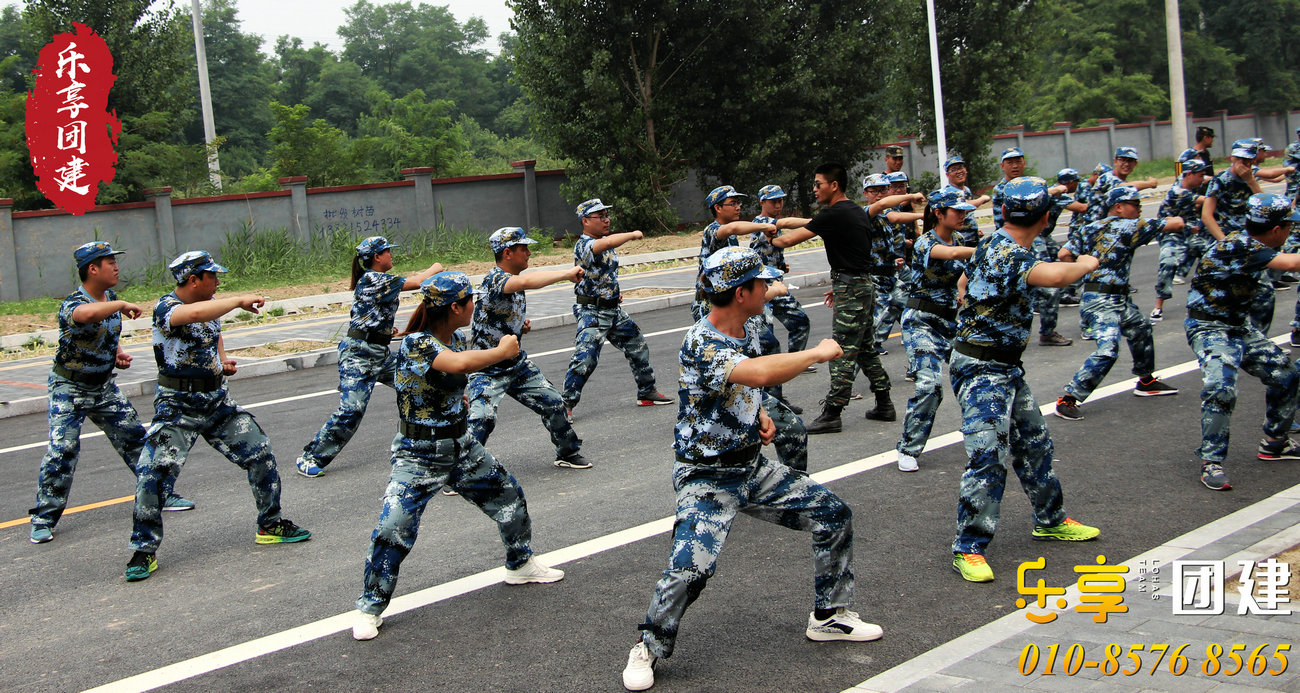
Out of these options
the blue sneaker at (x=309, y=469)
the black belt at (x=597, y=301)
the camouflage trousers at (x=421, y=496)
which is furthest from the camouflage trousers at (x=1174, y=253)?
the camouflage trousers at (x=421, y=496)

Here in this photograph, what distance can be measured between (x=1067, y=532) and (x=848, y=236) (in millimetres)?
3343

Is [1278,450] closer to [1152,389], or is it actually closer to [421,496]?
[1152,389]

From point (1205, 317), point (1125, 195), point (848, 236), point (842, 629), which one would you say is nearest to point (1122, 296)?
point (1125, 195)

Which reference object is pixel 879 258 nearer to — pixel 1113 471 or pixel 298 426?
pixel 1113 471

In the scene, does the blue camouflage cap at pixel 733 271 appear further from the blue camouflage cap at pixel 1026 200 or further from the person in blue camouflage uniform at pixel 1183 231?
the person in blue camouflage uniform at pixel 1183 231

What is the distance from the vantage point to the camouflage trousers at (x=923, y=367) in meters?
7.51

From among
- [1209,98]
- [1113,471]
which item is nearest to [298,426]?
[1113,471]

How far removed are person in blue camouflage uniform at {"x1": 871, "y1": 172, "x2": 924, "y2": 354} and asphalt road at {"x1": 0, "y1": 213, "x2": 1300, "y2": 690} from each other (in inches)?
63.0

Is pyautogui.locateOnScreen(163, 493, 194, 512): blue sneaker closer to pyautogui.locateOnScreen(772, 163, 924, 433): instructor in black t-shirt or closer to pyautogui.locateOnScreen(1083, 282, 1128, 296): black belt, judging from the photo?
pyautogui.locateOnScreen(772, 163, 924, 433): instructor in black t-shirt

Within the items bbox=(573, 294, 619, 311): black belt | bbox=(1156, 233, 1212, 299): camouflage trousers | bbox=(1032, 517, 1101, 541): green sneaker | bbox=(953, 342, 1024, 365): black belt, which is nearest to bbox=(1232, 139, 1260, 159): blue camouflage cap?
bbox=(1156, 233, 1212, 299): camouflage trousers

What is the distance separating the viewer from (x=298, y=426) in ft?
34.6

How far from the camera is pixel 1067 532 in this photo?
5.91 metres

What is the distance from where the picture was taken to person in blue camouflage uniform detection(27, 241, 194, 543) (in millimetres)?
7082

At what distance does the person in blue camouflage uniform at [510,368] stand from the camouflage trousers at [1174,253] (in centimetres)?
867
